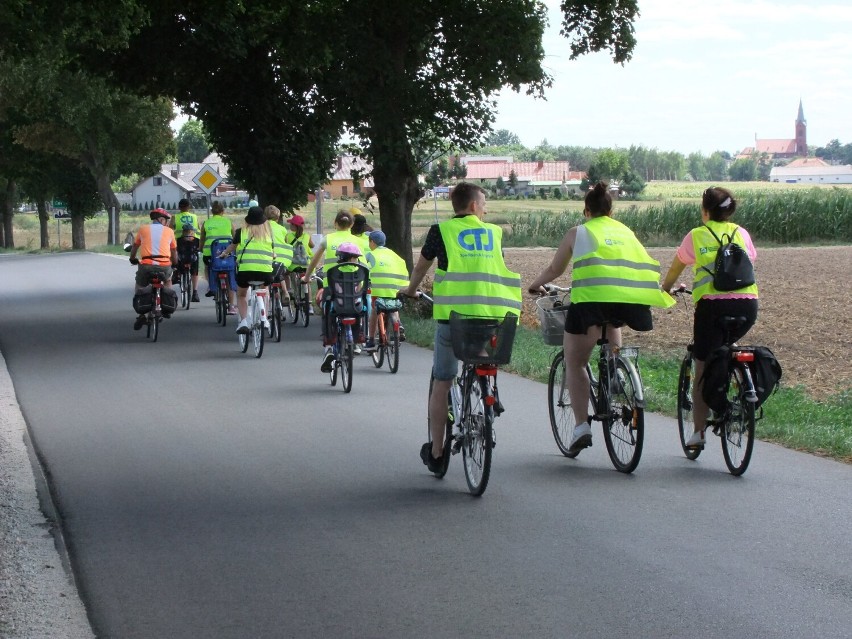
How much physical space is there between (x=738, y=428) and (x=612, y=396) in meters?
0.84

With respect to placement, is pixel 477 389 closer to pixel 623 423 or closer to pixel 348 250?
pixel 623 423

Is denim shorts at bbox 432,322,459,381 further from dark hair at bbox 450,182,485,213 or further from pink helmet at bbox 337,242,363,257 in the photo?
pink helmet at bbox 337,242,363,257

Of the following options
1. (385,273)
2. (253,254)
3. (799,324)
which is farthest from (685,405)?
(799,324)

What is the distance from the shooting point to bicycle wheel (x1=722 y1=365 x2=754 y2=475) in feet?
27.5

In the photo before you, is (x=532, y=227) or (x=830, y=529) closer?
(x=830, y=529)

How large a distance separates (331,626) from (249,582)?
0.83 meters

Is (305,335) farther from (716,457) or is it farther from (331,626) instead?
(331,626)

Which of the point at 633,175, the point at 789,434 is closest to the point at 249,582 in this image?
the point at 789,434

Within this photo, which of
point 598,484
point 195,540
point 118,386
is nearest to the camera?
point 195,540

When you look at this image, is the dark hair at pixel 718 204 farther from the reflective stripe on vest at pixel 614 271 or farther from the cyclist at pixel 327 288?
the cyclist at pixel 327 288

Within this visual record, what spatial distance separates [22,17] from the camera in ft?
68.2

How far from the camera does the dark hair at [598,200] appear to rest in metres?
8.66

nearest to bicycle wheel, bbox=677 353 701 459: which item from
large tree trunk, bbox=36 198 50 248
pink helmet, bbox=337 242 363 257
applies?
pink helmet, bbox=337 242 363 257

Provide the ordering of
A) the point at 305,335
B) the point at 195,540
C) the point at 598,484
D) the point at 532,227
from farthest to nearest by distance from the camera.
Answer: the point at 532,227 → the point at 305,335 → the point at 598,484 → the point at 195,540
